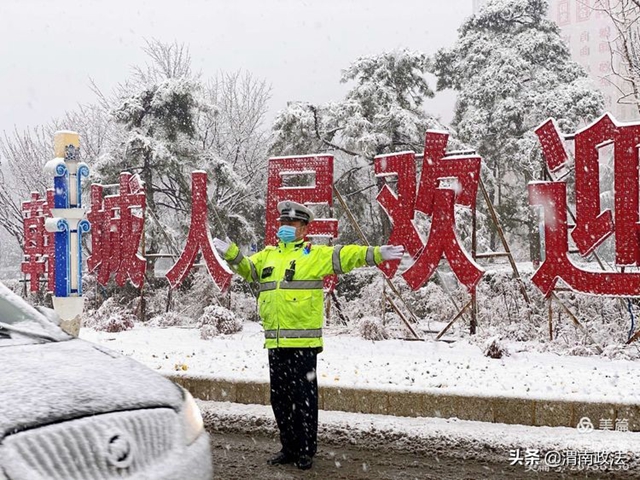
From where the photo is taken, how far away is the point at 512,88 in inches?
872

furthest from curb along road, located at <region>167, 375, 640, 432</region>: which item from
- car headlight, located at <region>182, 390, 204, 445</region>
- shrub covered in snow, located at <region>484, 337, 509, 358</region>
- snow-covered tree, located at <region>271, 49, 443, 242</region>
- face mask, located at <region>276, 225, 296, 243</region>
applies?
snow-covered tree, located at <region>271, 49, 443, 242</region>

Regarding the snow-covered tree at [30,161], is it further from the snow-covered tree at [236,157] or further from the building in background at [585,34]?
the building in background at [585,34]

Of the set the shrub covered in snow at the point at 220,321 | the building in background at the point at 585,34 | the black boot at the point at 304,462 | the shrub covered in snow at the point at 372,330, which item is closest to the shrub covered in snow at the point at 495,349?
the shrub covered in snow at the point at 372,330

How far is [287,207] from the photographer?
528 cm

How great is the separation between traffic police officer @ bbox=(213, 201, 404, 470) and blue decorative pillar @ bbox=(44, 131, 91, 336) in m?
5.98

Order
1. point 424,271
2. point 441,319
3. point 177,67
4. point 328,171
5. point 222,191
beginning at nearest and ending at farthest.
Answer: point 424,271 → point 328,171 → point 441,319 → point 222,191 → point 177,67

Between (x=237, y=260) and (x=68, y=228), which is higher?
(x=68, y=228)

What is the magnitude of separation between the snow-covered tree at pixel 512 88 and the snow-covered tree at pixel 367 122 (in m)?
2.28

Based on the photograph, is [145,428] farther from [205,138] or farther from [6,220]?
[6,220]

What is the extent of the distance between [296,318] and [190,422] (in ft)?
6.56

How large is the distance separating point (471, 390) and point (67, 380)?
165 inches

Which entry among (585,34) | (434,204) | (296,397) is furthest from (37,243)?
(585,34)

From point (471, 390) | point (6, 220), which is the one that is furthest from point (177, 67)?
point (471, 390)

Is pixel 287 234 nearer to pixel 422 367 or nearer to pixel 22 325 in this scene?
pixel 22 325
